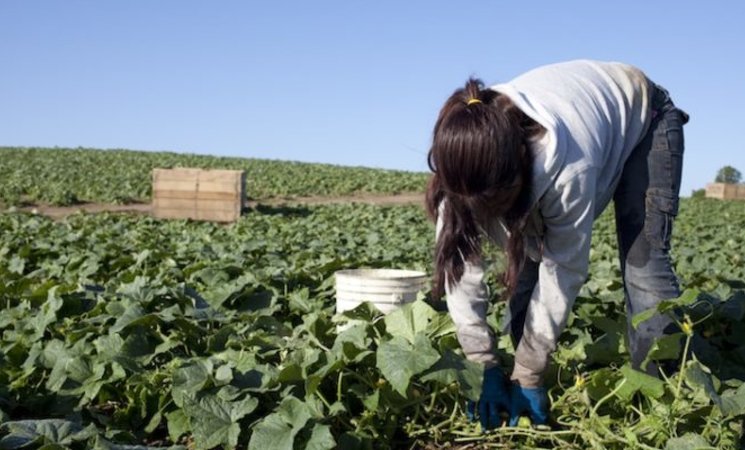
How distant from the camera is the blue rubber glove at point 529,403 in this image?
8.95 feet

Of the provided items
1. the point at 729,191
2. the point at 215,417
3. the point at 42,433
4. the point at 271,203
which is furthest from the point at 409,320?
the point at 729,191

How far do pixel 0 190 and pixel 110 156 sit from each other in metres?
13.2

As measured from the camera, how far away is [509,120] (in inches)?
92.9

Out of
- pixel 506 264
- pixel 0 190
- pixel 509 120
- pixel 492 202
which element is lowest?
pixel 0 190

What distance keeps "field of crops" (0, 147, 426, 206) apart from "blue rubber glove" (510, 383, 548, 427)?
49.1ft

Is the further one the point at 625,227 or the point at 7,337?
the point at 7,337

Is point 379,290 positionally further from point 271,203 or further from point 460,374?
point 271,203

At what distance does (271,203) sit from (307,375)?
597 inches

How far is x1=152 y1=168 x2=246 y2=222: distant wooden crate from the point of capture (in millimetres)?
12297

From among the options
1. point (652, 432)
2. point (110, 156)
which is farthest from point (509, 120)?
point (110, 156)

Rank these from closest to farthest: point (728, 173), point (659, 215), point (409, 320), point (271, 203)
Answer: point (659, 215)
point (409, 320)
point (271, 203)
point (728, 173)

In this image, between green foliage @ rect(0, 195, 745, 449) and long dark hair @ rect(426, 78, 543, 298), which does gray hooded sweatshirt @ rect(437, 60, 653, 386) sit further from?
green foliage @ rect(0, 195, 745, 449)

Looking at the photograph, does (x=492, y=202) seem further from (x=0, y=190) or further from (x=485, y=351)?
(x=0, y=190)

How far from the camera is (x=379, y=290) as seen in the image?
3648mm
